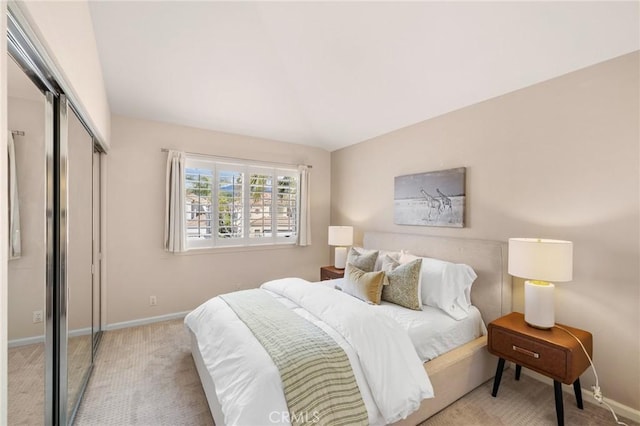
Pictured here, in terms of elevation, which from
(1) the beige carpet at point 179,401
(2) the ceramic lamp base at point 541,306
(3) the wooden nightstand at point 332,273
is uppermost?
(2) the ceramic lamp base at point 541,306

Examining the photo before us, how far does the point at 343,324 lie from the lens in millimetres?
1866

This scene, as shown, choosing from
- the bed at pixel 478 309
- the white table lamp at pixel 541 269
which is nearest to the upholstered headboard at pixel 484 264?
the bed at pixel 478 309

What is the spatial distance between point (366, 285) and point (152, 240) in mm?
2721

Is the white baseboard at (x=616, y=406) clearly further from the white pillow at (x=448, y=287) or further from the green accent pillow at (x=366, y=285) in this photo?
the green accent pillow at (x=366, y=285)

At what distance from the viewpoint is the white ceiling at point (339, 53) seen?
80.9 inches

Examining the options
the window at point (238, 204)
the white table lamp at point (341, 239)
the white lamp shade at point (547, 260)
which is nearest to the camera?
the white lamp shade at point (547, 260)

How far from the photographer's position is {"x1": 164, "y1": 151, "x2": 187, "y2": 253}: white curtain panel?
3.57 m

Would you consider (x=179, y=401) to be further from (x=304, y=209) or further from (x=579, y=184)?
(x=579, y=184)

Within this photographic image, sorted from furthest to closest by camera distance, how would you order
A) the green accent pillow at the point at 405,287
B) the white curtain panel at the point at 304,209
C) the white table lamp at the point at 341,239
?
the white curtain panel at the point at 304,209, the white table lamp at the point at 341,239, the green accent pillow at the point at 405,287

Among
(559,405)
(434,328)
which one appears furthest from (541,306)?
(434,328)

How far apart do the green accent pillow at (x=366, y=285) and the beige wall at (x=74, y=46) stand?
2.46 meters

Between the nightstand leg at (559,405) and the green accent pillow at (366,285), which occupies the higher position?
the green accent pillow at (366,285)

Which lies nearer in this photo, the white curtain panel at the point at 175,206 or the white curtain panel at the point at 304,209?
the white curtain panel at the point at 175,206

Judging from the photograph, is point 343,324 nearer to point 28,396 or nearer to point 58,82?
point 28,396
